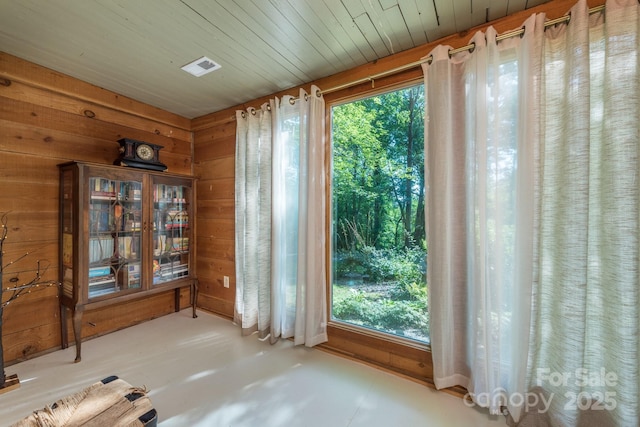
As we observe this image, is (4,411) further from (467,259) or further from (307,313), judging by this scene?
(467,259)

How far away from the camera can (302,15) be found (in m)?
1.48

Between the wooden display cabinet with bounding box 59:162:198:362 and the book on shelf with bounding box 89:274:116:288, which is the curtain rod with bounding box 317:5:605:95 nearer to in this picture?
the wooden display cabinet with bounding box 59:162:198:362

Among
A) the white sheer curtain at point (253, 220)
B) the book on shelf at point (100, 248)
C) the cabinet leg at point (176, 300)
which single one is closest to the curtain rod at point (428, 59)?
the white sheer curtain at point (253, 220)

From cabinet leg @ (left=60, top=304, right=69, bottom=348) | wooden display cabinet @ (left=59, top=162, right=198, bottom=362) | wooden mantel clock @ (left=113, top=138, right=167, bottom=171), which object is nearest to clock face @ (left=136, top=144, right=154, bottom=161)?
wooden mantel clock @ (left=113, top=138, right=167, bottom=171)

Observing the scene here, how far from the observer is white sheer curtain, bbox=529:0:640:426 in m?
1.15

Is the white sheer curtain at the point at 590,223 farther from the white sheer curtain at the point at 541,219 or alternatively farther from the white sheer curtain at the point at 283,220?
the white sheer curtain at the point at 283,220

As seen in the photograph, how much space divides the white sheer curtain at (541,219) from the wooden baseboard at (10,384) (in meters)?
2.73

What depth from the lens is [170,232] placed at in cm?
268

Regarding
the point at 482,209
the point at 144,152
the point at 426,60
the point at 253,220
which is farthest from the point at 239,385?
the point at 426,60

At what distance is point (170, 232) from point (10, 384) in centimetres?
144

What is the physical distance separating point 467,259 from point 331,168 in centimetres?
121

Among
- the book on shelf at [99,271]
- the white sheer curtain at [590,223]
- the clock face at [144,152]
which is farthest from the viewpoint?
the clock face at [144,152]

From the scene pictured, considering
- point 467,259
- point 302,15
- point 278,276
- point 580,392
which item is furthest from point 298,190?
point 580,392

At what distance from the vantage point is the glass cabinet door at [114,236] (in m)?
2.09
